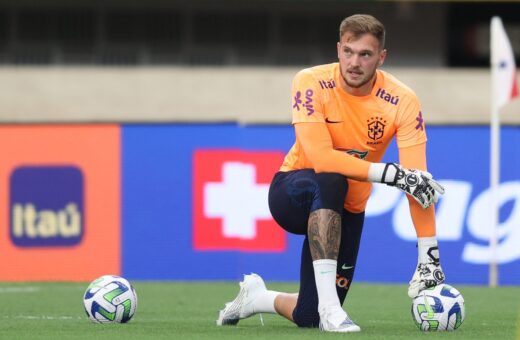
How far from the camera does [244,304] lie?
362 inches

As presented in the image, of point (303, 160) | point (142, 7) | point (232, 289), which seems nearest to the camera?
point (303, 160)

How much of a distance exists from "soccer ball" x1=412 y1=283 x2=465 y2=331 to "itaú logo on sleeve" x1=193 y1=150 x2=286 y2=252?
276 inches

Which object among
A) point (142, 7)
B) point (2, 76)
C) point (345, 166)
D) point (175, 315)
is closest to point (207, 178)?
point (175, 315)

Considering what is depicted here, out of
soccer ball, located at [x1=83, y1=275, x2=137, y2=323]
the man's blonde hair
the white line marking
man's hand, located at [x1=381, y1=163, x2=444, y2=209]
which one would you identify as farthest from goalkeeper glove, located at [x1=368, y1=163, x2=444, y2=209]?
the white line marking

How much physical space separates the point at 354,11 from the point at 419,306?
77.7ft

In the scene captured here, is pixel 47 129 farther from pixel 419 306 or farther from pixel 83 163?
pixel 419 306

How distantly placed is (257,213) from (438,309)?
7.17 metres

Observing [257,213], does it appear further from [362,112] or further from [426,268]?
[426,268]

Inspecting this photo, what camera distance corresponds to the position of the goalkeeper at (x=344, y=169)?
818 centimetres

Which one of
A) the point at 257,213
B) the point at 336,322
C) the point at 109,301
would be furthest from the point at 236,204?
the point at 336,322

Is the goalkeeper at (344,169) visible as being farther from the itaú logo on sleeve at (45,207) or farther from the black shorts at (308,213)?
the itaú logo on sleeve at (45,207)

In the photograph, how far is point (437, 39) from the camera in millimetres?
32062

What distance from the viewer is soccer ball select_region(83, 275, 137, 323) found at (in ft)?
29.4

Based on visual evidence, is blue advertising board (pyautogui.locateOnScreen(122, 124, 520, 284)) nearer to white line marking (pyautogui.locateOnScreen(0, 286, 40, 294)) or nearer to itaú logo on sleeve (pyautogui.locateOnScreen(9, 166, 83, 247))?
itaú logo on sleeve (pyautogui.locateOnScreen(9, 166, 83, 247))
